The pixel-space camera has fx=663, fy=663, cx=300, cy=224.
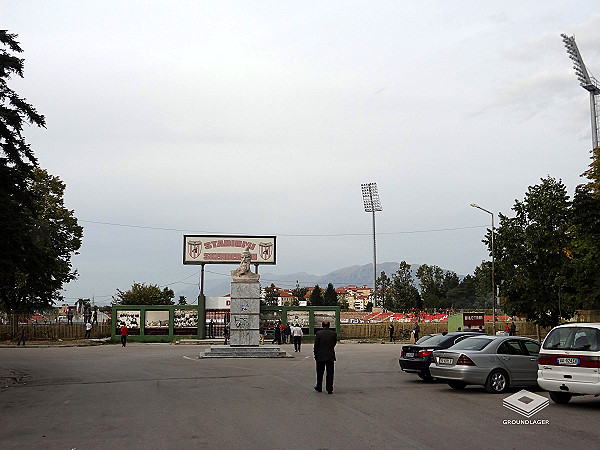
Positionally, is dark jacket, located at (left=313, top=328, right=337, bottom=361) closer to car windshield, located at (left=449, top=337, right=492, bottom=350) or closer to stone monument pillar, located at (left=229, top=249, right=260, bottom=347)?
car windshield, located at (left=449, top=337, right=492, bottom=350)

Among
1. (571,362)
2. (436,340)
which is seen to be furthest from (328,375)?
(571,362)

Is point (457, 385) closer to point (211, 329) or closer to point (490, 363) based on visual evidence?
point (490, 363)

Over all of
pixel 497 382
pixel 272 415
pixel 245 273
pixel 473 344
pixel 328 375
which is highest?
pixel 245 273

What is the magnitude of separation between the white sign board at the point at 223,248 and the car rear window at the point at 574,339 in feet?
142

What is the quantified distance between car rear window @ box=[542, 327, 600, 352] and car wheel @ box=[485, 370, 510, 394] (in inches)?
89.5

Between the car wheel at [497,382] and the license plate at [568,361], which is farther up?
the license plate at [568,361]

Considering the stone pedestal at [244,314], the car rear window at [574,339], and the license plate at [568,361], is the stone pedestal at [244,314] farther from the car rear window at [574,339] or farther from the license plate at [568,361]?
the license plate at [568,361]

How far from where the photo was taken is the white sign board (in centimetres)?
5659

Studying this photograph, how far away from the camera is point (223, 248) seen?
187 feet

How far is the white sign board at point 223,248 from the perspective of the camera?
186 ft

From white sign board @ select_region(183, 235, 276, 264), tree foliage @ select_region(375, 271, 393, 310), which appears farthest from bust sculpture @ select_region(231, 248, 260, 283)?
tree foliage @ select_region(375, 271, 393, 310)

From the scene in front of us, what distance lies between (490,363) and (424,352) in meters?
3.70

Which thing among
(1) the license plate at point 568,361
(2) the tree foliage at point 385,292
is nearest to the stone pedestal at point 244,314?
(1) the license plate at point 568,361

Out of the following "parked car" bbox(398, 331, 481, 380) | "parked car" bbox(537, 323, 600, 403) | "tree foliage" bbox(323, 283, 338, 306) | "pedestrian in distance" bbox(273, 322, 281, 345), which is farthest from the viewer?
"tree foliage" bbox(323, 283, 338, 306)
